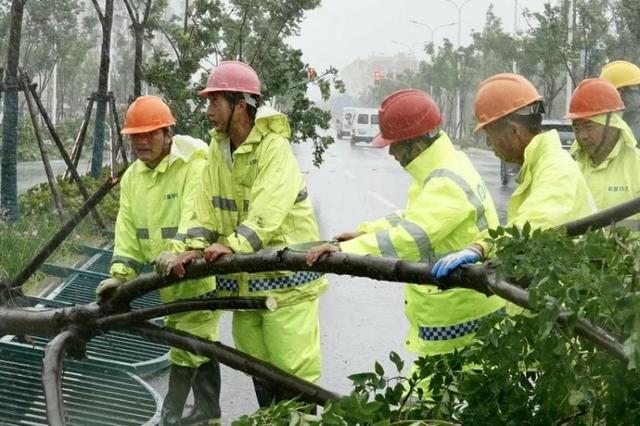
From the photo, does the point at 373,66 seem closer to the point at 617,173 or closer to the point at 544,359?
the point at 617,173

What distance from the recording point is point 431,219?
3.39m

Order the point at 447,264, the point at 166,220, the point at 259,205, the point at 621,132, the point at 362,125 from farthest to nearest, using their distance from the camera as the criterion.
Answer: the point at 362,125, the point at 621,132, the point at 166,220, the point at 259,205, the point at 447,264

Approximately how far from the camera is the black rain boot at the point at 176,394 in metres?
4.91

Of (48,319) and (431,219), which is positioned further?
(48,319)

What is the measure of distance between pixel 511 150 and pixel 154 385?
3.03m

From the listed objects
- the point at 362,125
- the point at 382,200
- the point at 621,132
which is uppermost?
the point at 621,132

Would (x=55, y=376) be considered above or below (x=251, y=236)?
below

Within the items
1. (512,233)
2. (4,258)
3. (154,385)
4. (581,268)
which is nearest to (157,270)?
(512,233)

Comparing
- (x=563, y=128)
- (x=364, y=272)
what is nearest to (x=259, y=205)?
(x=364, y=272)

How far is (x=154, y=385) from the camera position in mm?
6074

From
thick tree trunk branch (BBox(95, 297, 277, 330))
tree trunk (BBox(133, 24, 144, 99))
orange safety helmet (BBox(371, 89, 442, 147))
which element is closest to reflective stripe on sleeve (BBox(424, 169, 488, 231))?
orange safety helmet (BBox(371, 89, 442, 147))

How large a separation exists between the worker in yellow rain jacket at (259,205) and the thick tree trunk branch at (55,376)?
910mm

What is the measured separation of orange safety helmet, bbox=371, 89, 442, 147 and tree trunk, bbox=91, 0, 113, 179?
28.9ft

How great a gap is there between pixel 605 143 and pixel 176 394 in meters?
2.35
